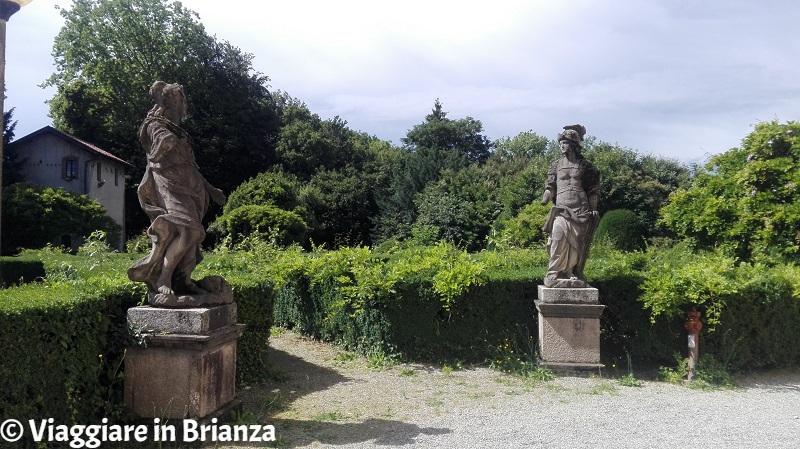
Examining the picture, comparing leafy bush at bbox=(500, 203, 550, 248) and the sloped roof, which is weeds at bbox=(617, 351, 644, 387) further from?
the sloped roof

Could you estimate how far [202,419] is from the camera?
4895mm

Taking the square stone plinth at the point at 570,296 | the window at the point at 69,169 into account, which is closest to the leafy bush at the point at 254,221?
the window at the point at 69,169

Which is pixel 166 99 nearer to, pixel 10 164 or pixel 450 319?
pixel 450 319

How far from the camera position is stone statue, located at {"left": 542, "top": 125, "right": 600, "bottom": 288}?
24.9 feet

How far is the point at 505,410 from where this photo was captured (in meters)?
6.11

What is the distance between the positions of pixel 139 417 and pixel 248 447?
3.15ft

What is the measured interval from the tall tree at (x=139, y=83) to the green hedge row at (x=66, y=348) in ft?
83.0

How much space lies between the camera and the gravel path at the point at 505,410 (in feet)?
17.1

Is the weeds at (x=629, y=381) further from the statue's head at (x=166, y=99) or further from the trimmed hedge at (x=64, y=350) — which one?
the statue's head at (x=166, y=99)

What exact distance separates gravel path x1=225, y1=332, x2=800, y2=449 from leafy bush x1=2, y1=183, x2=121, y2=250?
57.9 feet

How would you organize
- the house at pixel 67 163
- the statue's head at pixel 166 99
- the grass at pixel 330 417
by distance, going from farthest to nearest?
the house at pixel 67 163, the grass at pixel 330 417, the statue's head at pixel 166 99

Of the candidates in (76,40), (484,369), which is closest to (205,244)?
(76,40)

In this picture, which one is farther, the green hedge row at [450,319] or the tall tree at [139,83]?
the tall tree at [139,83]

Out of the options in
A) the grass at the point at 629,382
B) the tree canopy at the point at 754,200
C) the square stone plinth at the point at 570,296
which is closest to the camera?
the grass at the point at 629,382
